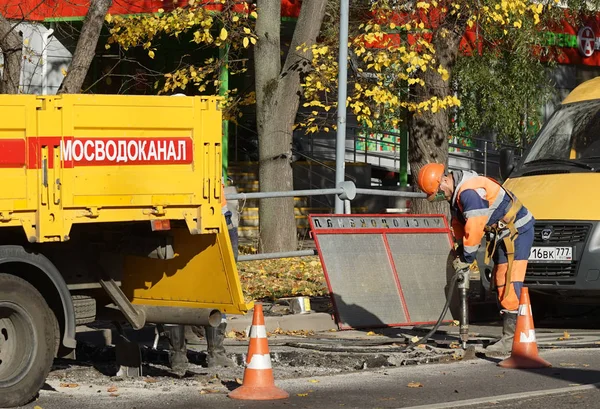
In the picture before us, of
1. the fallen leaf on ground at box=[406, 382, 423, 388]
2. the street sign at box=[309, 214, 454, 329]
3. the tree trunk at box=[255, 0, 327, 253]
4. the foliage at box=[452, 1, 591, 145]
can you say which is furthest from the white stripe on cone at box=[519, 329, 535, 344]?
the foliage at box=[452, 1, 591, 145]

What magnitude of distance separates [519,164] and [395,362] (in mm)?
4451

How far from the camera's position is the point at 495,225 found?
424 inches

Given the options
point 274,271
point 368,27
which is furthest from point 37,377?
→ point 368,27

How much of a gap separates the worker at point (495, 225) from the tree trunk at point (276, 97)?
28.2 feet

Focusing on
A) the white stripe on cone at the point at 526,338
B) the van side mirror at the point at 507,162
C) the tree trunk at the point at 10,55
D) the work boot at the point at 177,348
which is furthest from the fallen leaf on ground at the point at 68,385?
the tree trunk at the point at 10,55

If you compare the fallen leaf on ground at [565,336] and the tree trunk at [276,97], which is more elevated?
the tree trunk at [276,97]

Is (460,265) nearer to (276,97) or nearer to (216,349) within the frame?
(216,349)

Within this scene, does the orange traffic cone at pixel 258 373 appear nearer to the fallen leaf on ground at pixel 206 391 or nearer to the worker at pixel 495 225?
the fallen leaf on ground at pixel 206 391

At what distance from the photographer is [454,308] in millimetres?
13492

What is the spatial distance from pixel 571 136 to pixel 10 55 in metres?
7.13

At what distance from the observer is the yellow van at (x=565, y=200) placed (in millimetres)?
12391

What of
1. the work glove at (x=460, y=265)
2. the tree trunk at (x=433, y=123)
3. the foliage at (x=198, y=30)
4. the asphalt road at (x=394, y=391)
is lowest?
the asphalt road at (x=394, y=391)

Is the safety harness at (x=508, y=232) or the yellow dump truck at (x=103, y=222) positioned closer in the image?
the yellow dump truck at (x=103, y=222)

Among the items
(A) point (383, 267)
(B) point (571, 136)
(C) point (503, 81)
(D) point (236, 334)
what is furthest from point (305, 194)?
(C) point (503, 81)
